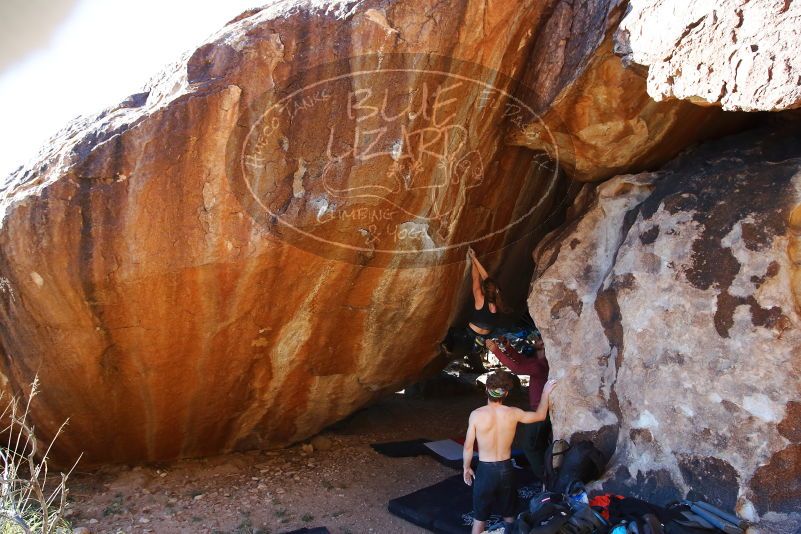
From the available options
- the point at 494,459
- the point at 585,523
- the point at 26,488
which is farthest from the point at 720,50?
the point at 26,488

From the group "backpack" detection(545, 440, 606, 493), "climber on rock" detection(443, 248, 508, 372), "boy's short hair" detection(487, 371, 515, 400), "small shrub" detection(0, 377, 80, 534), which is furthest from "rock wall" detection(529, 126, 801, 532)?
"small shrub" detection(0, 377, 80, 534)

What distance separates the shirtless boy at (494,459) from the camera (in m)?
3.82

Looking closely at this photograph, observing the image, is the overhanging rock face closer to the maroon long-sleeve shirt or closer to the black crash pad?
the maroon long-sleeve shirt

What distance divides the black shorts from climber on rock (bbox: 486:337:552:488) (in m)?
0.92

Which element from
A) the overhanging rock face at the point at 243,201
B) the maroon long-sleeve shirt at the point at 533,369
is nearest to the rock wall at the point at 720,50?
the overhanging rock face at the point at 243,201

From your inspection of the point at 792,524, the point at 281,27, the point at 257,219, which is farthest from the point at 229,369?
the point at 792,524

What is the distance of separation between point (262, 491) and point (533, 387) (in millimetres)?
2158

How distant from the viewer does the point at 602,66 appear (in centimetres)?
392

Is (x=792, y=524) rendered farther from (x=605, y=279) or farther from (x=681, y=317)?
(x=605, y=279)

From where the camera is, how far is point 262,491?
191 inches

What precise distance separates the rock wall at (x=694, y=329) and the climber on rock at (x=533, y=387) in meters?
0.49

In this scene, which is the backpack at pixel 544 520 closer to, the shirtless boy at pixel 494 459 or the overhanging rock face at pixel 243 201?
the shirtless boy at pixel 494 459

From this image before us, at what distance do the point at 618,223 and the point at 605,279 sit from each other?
0.41 meters

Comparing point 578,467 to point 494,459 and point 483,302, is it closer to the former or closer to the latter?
point 494,459
